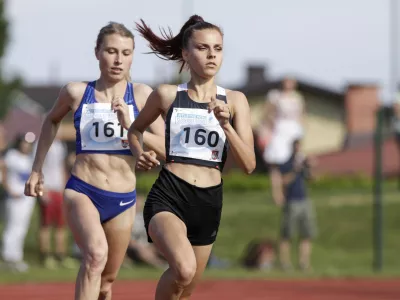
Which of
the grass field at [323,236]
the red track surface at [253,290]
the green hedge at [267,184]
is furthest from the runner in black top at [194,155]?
the green hedge at [267,184]

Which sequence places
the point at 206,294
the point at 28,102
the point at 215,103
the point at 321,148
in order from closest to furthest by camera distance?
the point at 215,103
the point at 206,294
the point at 321,148
the point at 28,102

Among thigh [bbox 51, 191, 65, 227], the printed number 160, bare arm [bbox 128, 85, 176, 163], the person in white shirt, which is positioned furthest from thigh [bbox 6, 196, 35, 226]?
bare arm [bbox 128, 85, 176, 163]

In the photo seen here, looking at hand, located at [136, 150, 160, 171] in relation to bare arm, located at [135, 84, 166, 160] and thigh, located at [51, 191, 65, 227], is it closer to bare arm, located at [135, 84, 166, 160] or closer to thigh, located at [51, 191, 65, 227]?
bare arm, located at [135, 84, 166, 160]

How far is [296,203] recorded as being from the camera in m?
16.7

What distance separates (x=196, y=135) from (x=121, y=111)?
91 cm

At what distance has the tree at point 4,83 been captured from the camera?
160 feet

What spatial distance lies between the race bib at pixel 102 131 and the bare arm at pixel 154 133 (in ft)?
0.52

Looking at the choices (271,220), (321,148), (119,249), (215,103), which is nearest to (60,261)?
(271,220)

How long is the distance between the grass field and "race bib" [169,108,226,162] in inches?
307

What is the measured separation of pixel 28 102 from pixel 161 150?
73.2 meters

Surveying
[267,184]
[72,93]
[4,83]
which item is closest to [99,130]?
[72,93]

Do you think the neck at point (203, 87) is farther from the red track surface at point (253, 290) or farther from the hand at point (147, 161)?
the red track surface at point (253, 290)

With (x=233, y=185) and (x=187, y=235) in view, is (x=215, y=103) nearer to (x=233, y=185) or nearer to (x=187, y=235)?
(x=187, y=235)

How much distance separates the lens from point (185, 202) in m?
7.66
